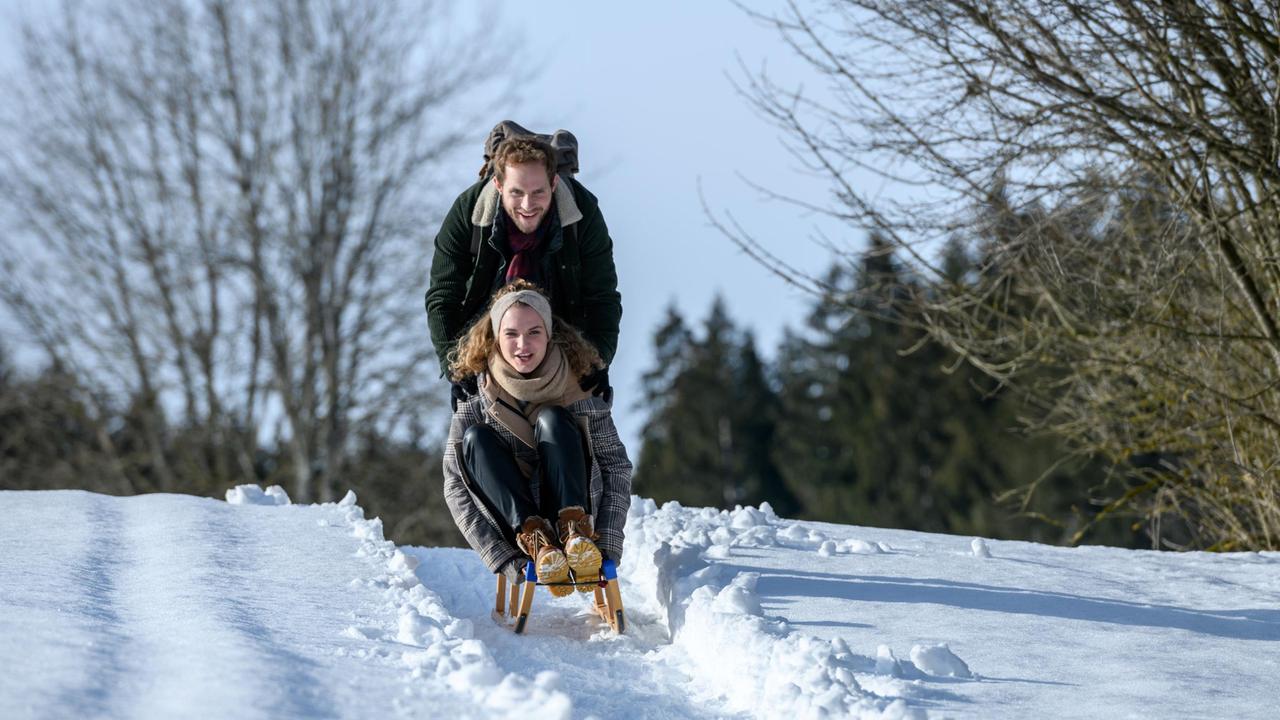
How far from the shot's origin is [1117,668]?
3.88 meters

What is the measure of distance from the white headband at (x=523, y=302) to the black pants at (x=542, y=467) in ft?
1.05

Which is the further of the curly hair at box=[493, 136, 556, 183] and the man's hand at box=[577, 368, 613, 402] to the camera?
the man's hand at box=[577, 368, 613, 402]

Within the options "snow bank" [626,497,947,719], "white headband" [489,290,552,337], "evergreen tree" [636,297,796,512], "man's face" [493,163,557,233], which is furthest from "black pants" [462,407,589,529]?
"evergreen tree" [636,297,796,512]

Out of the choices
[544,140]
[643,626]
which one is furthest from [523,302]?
[643,626]

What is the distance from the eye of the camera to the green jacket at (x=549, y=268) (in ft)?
15.5

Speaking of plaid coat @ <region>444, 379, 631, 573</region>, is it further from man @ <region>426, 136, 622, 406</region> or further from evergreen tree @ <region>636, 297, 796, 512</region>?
evergreen tree @ <region>636, 297, 796, 512</region>

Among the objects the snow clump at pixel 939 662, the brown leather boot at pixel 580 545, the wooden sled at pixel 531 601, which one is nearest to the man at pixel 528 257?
the brown leather boot at pixel 580 545

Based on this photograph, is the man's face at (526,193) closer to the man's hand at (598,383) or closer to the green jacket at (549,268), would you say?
the green jacket at (549,268)

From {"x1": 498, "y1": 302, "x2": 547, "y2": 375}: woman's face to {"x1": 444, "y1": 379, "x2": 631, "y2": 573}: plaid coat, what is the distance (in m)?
0.23

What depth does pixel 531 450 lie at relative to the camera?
4699 millimetres

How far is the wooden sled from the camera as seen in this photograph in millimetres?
4527

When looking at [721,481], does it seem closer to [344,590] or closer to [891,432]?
[891,432]

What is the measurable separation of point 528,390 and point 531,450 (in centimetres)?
24

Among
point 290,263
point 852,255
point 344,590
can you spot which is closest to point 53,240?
point 290,263
